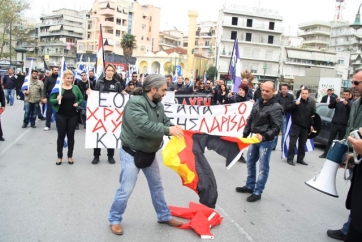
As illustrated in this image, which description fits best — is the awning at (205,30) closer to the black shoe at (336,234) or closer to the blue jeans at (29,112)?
the blue jeans at (29,112)

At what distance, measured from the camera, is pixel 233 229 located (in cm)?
436

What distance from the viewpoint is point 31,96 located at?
11.2 meters

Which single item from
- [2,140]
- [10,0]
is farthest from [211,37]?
[2,140]

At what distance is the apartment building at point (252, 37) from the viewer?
69875mm

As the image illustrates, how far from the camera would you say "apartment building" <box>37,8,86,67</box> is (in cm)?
8894

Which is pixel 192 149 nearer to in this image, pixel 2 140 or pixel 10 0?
pixel 2 140

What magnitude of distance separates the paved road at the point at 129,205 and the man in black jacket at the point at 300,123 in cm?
113

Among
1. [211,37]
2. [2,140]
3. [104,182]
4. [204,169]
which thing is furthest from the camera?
[211,37]

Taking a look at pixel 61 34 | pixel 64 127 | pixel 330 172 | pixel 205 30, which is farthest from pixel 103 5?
pixel 330 172

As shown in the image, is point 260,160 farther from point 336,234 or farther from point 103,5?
point 103,5

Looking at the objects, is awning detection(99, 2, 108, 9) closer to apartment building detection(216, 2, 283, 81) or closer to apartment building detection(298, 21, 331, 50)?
apartment building detection(216, 2, 283, 81)

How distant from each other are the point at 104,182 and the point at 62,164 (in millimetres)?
1510

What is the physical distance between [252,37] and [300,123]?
66.0m

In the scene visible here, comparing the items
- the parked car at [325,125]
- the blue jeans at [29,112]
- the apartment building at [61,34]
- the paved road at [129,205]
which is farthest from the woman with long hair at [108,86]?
the apartment building at [61,34]
